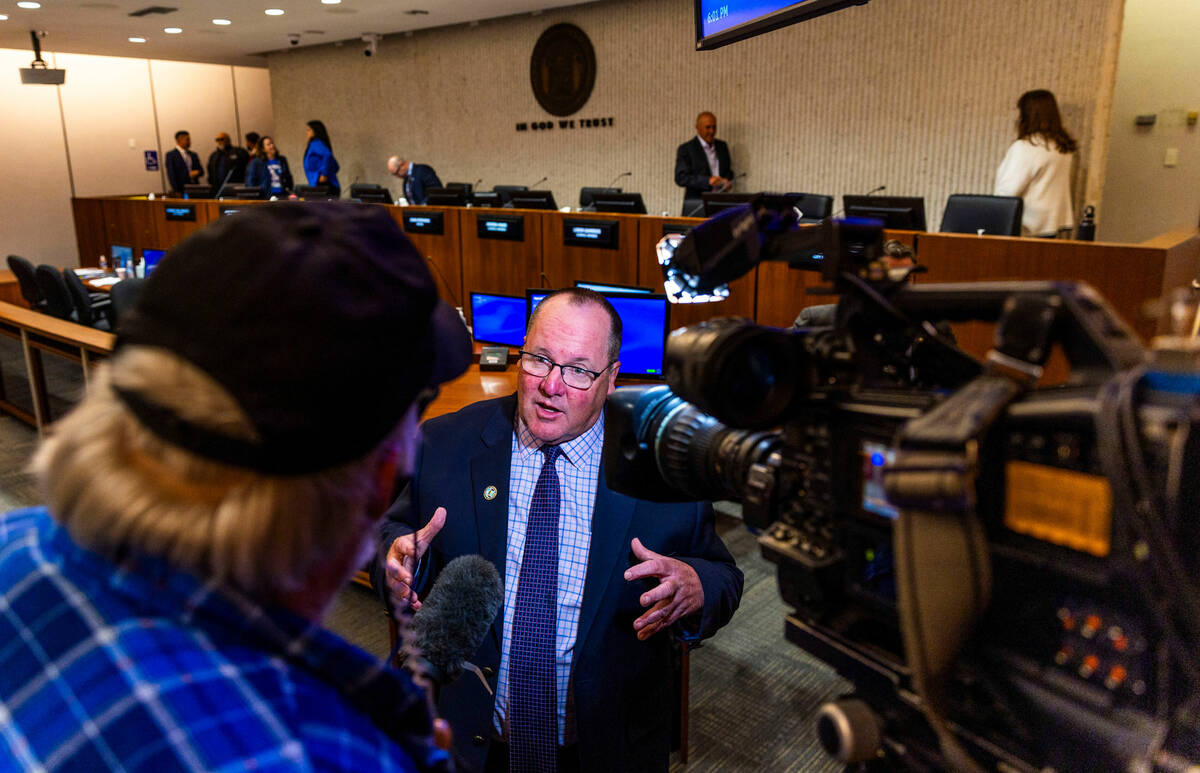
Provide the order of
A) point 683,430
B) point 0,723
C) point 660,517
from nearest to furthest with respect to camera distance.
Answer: point 0,723, point 683,430, point 660,517

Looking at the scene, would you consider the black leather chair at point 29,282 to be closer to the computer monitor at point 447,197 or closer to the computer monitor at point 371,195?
the computer monitor at point 371,195

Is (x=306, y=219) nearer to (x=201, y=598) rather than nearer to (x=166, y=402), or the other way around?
(x=166, y=402)

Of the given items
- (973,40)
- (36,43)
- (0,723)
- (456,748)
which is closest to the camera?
(0,723)

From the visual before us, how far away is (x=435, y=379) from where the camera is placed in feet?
2.21

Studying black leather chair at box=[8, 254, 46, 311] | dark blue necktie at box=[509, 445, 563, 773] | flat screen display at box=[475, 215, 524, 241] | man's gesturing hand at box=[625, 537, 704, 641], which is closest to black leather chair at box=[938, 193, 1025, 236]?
flat screen display at box=[475, 215, 524, 241]

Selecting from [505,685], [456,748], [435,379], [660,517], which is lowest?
[456,748]

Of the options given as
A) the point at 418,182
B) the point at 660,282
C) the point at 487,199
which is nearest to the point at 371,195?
the point at 487,199

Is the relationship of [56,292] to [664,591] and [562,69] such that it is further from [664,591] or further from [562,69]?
[664,591]

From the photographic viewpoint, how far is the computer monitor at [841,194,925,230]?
3.56 meters

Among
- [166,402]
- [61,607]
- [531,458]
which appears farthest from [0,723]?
[531,458]

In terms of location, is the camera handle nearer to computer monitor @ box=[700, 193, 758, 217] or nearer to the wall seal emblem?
computer monitor @ box=[700, 193, 758, 217]

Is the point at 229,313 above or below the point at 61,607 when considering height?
above

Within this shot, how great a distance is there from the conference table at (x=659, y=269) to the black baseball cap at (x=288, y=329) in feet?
5.46

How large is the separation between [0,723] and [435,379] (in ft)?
1.25
